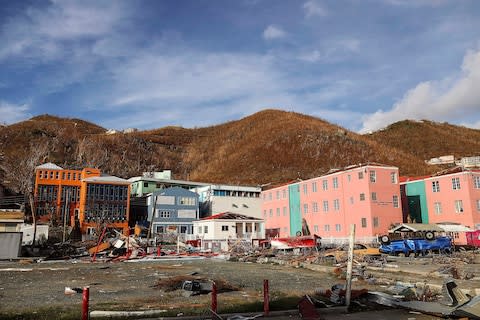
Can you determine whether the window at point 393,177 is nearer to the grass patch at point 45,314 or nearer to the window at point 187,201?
the window at point 187,201

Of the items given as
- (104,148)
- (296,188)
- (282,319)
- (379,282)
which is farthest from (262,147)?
(282,319)

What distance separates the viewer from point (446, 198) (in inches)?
1768

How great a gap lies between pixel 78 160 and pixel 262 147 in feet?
163

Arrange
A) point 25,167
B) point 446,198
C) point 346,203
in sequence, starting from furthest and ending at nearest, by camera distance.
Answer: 1. point 25,167
2. point 346,203
3. point 446,198

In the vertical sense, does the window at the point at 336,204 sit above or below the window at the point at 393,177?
below

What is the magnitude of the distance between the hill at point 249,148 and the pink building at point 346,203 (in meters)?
23.3

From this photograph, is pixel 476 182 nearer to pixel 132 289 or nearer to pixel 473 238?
pixel 473 238

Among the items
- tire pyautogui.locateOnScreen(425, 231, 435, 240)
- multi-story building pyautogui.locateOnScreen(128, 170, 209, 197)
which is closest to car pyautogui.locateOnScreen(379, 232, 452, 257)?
tire pyautogui.locateOnScreen(425, 231, 435, 240)

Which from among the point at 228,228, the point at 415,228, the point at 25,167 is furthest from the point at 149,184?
the point at 415,228

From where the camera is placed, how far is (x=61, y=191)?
57.8 m

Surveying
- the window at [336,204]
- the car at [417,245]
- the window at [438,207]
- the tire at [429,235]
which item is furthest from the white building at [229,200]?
the tire at [429,235]

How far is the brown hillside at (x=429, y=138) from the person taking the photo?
362ft

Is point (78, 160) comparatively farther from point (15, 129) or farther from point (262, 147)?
→ point (262, 147)

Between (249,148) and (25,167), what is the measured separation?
60.2m
